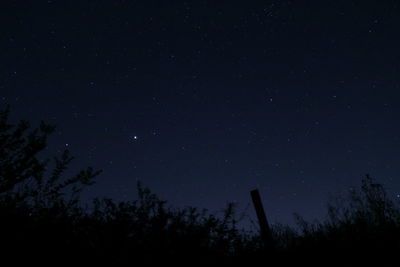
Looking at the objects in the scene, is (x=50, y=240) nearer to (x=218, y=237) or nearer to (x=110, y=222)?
(x=110, y=222)

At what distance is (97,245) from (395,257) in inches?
192

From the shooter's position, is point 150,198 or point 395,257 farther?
point 150,198

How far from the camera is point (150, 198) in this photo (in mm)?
6113

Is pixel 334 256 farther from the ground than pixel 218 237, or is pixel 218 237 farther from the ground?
pixel 218 237

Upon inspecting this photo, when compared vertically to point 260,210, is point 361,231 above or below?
below

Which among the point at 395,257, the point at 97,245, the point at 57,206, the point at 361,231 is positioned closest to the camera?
the point at 97,245

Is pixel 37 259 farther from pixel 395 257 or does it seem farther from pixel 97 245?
pixel 395 257

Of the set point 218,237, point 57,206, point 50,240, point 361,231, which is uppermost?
point 57,206

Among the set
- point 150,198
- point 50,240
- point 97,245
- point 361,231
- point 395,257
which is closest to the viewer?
point 50,240

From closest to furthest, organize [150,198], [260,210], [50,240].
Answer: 1. [50,240]
2. [150,198]
3. [260,210]

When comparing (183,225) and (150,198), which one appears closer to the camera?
(183,225)

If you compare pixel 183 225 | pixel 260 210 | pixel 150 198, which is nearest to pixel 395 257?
pixel 260 210

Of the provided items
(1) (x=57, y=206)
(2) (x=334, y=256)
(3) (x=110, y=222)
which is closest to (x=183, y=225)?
(3) (x=110, y=222)

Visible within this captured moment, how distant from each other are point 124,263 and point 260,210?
10.7 ft
